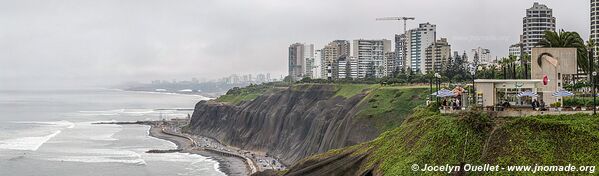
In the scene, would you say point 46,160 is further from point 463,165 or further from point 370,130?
point 463,165

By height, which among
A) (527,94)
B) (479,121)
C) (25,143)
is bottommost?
(25,143)

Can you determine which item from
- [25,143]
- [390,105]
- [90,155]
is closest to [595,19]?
[390,105]

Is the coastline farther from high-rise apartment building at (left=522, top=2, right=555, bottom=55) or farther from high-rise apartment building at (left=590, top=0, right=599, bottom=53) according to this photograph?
high-rise apartment building at (left=522, top=2, right=555, bottom=55)

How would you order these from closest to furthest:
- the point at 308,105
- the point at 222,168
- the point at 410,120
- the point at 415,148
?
the point at 415,148
the point at 410,120
the point at 222,168
the point at 308,105

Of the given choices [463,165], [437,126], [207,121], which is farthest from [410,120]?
[207,121]

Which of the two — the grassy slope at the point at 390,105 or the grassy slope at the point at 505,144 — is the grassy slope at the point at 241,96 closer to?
the grassy slope at the point at 390,105

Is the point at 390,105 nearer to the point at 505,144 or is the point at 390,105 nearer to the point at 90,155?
the point at 505,144

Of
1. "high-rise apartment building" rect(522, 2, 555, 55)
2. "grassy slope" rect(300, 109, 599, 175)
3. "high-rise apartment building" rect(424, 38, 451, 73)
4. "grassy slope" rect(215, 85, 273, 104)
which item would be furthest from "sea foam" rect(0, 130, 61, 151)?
"high-rise apartment building" rect(522, 2, 555, 55)

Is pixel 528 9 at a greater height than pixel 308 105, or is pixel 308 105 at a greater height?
pixel 528 9
